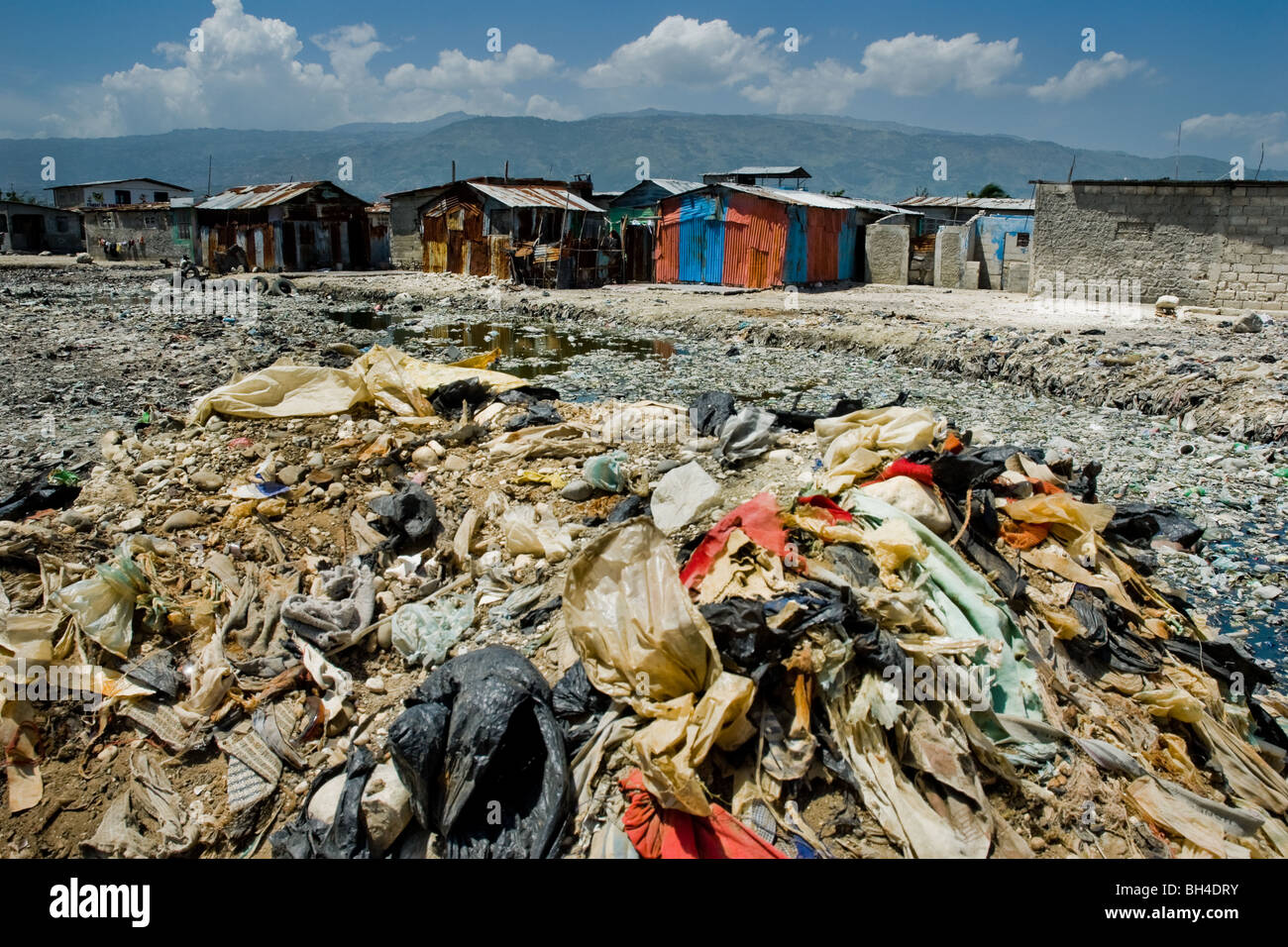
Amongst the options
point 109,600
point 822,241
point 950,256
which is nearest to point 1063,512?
point 109,600

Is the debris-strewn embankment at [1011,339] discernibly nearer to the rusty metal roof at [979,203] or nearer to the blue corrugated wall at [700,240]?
the blue corrugated wall at [700,240]

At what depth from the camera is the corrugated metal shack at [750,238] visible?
63.7ft

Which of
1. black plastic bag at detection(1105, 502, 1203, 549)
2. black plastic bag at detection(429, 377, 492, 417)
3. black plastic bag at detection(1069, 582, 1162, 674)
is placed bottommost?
black plastic bag at detection(1069, 582, 1162, 674)

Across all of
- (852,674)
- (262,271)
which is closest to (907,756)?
(852,674)

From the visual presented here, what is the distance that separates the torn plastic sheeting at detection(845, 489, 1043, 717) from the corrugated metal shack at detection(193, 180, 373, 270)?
84.0 feet

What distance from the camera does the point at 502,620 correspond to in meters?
3.85

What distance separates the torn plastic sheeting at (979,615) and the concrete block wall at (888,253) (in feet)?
64.3

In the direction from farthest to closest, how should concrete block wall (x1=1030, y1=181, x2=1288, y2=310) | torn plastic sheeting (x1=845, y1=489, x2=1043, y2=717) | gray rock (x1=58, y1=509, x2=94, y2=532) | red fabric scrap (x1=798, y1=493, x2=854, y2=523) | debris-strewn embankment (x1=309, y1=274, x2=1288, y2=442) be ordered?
concrete block wall (x1=1030, y1=181, x2=1288, y2=310) < debris-strewn embankment (x1=309, y1=274, x2=1288, y2=442) < gray rock (x1=58, y1=509, x2=94, y2=532) < red fabric scrap (x1=798, y1=493, x2=854, y2=523) < torn plastic sheeting (x1=845, y1=489, x2=1043, y2=717)

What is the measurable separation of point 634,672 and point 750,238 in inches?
722

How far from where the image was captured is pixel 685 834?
2.58 meters

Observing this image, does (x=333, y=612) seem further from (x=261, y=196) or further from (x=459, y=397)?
(x=261, y=196)

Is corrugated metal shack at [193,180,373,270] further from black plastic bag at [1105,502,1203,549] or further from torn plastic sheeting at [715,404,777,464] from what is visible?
black plastic bag at [1105,502,1203,549]

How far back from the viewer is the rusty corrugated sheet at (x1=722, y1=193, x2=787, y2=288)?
19.3 metres

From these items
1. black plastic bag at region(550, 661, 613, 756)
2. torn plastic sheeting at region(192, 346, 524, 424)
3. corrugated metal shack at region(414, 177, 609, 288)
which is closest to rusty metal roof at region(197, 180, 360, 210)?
corrugated metal shack at region(414, 177, 609, 288)
